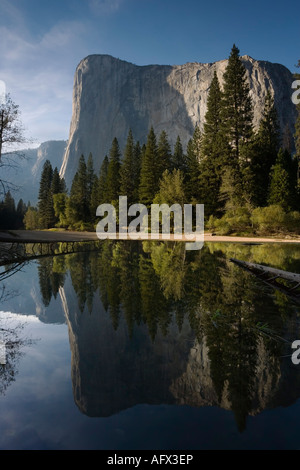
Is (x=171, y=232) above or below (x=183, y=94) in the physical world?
below

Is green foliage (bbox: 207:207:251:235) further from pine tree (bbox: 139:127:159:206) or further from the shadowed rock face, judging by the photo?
the shadowed rock face

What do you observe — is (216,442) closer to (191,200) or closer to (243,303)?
(243,303)

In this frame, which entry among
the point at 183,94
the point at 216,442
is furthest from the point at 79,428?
the point at 183,94

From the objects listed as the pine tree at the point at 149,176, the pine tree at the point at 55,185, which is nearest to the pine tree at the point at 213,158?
the pine tree at the point at 149,176

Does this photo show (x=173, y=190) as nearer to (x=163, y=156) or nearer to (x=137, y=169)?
(x=163, y=156)

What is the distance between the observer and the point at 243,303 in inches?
219

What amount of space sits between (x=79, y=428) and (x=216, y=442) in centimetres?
110

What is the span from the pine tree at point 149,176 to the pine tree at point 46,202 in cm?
2607

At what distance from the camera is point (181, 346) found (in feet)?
12.1

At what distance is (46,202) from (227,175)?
46266 mm

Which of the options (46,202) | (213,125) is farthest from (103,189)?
(213,125)

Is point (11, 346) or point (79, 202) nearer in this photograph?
point (11, 346)

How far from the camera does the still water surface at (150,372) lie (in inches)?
84.7
